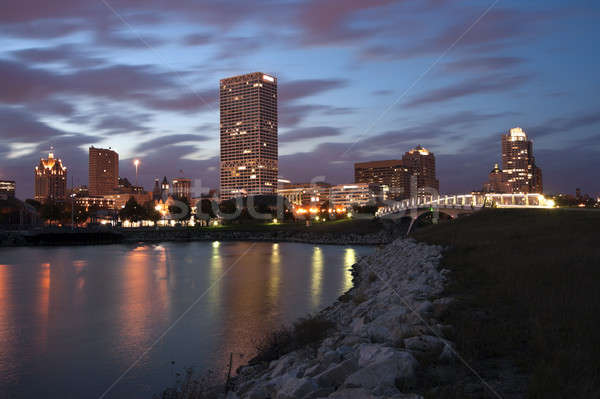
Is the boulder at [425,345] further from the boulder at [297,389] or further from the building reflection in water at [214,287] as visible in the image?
the building reflection in water at [214,287]

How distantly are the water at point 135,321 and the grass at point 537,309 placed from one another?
9.92 metres

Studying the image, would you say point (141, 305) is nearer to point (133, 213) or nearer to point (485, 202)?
point (485, 202)

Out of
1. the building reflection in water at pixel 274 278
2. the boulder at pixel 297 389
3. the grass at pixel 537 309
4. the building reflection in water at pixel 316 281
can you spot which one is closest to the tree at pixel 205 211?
the building reflection in water at pixel 274 278

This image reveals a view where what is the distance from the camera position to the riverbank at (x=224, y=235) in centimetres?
11806

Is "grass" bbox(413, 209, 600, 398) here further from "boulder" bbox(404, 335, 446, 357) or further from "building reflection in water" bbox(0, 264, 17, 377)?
"building reflection in water" bbox(0, 264, 17, 377)

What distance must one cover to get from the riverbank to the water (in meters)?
65.3

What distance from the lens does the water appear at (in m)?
17.9

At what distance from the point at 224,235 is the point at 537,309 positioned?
13865cm

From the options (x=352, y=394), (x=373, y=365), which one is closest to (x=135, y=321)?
(x=373, y=365)

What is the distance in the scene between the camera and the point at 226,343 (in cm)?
2180

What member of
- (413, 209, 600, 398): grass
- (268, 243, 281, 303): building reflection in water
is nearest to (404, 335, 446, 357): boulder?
(413, 209, 600, 398): grass

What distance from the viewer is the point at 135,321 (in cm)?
2778

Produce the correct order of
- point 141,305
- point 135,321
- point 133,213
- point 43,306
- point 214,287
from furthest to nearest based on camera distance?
point 133,213 < point 214,287 < point 141,305 < point 43,306 < point 135,321

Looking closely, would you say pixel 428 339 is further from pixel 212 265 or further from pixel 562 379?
pixel 212 265
